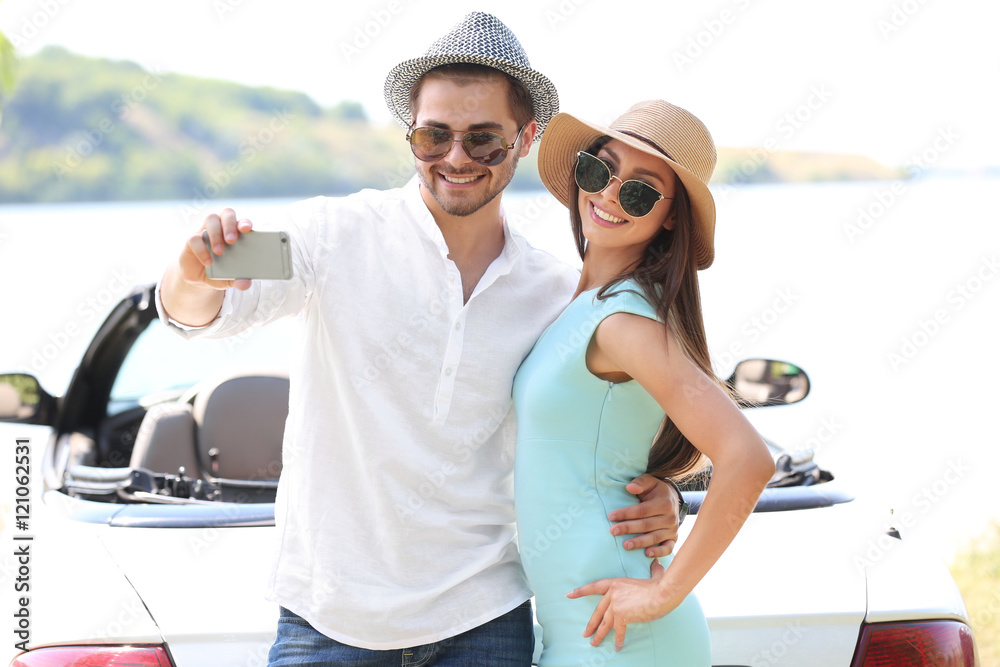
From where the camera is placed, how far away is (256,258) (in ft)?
5.11

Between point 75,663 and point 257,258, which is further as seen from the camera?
point 75,663

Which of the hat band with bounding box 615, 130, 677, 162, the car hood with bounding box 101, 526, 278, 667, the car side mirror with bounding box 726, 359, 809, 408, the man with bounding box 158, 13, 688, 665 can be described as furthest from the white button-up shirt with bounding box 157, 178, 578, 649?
the car side mirror with bounding box 726, 359, 809, 408

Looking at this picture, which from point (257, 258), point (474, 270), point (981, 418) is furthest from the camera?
point (981, 418)

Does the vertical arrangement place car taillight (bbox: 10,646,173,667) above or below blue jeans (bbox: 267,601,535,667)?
below

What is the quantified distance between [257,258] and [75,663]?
35.6 inches

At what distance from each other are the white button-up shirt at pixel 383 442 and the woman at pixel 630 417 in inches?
4.2

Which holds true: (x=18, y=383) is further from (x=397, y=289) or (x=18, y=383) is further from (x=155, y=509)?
(x=397, y=289)

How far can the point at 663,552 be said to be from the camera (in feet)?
5.99

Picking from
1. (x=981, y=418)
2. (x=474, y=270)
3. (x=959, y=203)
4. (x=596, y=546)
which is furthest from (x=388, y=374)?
(x=959, y=203)

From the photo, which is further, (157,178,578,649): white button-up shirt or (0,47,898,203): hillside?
(0,47,898,203): hillside

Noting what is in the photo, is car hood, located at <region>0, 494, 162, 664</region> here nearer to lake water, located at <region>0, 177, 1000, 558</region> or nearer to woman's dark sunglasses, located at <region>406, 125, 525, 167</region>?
lake water, located at <region>0, 177, 1000, 558</region>

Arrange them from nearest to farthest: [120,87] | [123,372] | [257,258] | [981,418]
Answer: [257,258], [123,372], [981,418], [120,87]

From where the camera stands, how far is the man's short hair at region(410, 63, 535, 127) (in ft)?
6.76

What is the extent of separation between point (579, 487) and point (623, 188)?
0.62 meters
